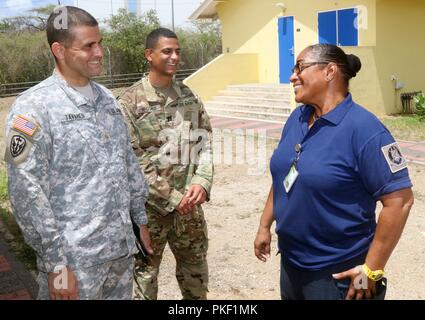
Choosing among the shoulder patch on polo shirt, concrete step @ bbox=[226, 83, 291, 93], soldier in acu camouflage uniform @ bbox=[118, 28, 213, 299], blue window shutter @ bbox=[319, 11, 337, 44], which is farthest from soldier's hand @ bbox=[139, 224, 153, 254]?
blue window shutter @ bbox=[319, 11, 337, 44]

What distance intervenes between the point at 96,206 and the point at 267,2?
551 inches

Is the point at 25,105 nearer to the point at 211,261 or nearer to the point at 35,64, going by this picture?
the point at 211,261

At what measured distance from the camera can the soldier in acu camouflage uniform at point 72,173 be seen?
5.82 feet

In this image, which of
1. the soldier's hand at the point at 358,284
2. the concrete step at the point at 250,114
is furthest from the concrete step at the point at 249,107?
the soldier's hand at the point at 358,284

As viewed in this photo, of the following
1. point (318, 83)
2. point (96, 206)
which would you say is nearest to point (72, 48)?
point (96, 206)

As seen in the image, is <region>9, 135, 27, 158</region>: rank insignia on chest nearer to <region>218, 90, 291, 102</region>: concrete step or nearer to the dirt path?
the dirt path

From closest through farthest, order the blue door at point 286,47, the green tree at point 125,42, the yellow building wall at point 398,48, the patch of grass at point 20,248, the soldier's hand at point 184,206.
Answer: the soldier's hand at point 184,206
the patch of grass at point 20,248
the yellow building wall at point 398,48
the blue door at point 286,47
the green tree at point 125,42

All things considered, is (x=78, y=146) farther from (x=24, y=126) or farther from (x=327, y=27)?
(x=327, y=27)

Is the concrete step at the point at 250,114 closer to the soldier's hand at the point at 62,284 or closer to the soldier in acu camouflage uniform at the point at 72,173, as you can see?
the soldier in acu camouflage uniform at the point at 72,173

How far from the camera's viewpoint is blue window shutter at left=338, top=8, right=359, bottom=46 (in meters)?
11.6

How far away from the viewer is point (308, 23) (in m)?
13.2

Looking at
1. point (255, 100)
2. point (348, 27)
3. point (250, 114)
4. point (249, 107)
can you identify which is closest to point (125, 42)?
point (255, 100)

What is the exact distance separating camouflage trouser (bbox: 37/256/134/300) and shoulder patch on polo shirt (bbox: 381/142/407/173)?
1.27 m

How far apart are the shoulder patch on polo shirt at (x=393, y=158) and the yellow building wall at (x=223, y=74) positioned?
12.4 meters
